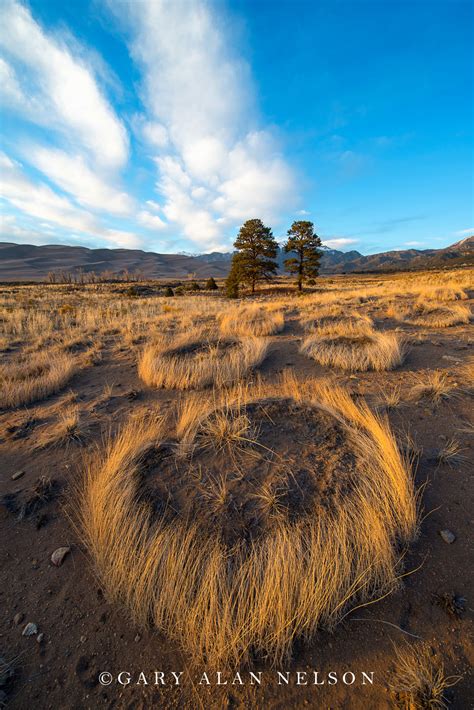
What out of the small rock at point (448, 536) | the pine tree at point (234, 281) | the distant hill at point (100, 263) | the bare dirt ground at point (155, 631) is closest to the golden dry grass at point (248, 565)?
the bare dirt ground at point (155, 631)

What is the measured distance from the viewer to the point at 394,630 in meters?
1.61

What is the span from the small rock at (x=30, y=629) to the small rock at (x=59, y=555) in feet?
1.17

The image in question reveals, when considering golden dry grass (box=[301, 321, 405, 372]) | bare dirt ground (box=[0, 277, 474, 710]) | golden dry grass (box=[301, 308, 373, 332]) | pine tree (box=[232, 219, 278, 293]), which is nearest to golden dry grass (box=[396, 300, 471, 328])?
golden dry grass (box=[301, 308, 373, 332])

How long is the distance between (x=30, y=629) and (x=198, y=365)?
4053 millimetres

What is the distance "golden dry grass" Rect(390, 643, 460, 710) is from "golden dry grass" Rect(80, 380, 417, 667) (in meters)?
0.30

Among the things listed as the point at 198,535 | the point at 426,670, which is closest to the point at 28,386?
the point at 198,535

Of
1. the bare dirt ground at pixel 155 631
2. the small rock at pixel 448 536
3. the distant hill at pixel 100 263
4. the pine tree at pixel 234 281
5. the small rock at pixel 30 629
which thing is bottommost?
the small rock at pixel 30 629

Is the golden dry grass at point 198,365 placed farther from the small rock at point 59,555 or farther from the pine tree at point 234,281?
the pine tree at point 234,281

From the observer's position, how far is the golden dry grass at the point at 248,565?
1602 millimetres

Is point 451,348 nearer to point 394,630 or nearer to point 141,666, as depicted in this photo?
point 394,630

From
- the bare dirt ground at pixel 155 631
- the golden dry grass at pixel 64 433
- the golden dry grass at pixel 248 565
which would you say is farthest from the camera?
the golden dry grass at pixel 64 433

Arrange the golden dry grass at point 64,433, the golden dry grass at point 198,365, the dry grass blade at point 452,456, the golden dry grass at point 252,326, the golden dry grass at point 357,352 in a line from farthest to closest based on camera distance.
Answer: the golden dry grass at point 252,326 < the golden dry grass at point 357,352 < the golden dry grass at point 198,365 < the golden dry grass at point 64,433 < the dry grass blade at point 452,456

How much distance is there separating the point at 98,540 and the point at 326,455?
2157mm

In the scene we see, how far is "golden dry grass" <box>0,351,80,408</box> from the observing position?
488cm
